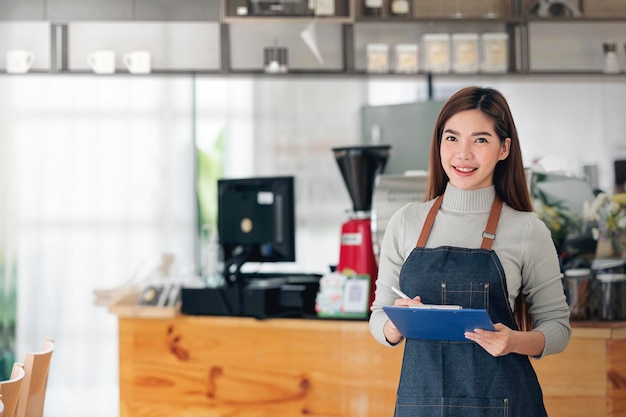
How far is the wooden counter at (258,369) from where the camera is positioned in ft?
10.6

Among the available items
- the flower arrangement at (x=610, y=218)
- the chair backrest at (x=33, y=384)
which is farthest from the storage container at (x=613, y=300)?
the chair backrest at (x=33, y=384)

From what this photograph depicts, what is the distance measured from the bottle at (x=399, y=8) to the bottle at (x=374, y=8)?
0.08 meters

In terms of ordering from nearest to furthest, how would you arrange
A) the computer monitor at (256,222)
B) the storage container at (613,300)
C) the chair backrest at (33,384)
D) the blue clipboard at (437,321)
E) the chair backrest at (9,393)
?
the blue clipboard at (437,321), the chair backrest at (9,393), the chair backrest at (33,384), the storage container at (613,300), the computer monitor at (256,222)

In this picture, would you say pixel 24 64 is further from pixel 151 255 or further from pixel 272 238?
pixel 272 238

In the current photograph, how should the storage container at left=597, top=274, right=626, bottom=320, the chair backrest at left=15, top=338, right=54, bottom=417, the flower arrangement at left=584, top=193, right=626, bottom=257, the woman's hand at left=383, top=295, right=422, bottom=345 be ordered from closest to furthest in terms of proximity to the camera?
the woman's hand at left=383, top=295, right=422, bottom=345
the chair backrest at left=15, top=338, right=54, bottom=417
the storage container at left=597, top=274, right=626, bottom=320
the flower arrangement at left=584, top=193, right=626, bottom=257

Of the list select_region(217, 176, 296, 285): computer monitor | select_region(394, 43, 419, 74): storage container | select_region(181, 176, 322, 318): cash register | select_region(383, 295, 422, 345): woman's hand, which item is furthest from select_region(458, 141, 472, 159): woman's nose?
select_region(394, 43, 419, 74): storage container

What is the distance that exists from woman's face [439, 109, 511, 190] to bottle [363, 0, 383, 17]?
3474 mm

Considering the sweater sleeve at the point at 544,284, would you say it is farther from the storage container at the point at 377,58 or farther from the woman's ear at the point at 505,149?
the storage container at the point at 377,58

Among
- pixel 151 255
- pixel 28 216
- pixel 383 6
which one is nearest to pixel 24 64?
pixel 28 216

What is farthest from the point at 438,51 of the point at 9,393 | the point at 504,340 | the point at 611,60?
the point at 9,393

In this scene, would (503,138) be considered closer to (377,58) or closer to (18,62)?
(377,58)

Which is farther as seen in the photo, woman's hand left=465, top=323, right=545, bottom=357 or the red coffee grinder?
the red coffee grinder

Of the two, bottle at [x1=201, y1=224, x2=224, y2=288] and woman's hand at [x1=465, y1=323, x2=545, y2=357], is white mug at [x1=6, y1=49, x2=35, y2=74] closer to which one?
bottle at [x1=201, y1=224, x2=224, y2=288]

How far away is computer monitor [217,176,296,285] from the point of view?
3.62m
